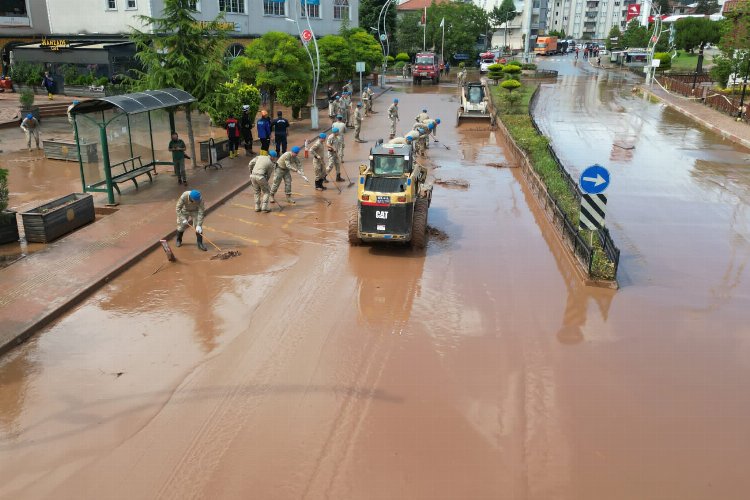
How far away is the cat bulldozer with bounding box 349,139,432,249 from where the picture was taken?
1247 cm

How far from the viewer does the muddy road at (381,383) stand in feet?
21.4

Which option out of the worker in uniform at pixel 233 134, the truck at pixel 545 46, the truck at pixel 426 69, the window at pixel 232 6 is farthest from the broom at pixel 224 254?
the truck at pixel 545 46

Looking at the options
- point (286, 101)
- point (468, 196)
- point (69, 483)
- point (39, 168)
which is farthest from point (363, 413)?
point (286, 101)

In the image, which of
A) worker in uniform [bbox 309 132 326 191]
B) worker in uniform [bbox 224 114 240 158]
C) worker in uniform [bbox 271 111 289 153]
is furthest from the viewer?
worker in uniform [bbox 224 114 240 158]

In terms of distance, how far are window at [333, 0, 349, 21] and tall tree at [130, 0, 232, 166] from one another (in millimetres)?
33879

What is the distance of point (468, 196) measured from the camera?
58.0 ft

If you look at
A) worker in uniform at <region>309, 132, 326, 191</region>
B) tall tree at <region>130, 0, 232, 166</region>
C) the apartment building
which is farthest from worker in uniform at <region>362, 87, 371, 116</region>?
worker in uniform at <region>309, 132, 326, 191</region>

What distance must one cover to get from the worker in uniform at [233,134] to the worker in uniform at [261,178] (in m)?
6.23

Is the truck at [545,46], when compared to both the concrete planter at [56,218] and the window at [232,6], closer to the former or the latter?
the window at [232,6]

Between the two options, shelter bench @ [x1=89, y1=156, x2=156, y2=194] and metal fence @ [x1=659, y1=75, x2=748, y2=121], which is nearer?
shelter bench @ [x1=89, y1=156, x2=156, y2=194]

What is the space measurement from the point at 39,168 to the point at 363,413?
664 inches

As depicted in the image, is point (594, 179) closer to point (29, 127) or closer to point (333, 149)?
point (333, 149)

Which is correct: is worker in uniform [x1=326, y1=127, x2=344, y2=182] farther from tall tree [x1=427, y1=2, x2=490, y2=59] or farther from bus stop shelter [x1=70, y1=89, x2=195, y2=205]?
tall tree [x1=427, y1=2, x2=490, y2=59]

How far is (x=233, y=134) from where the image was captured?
21688 mm
